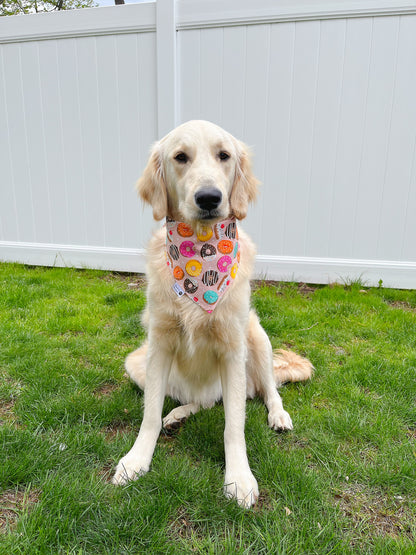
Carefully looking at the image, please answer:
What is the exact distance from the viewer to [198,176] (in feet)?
5.35

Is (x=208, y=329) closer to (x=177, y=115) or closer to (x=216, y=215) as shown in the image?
(x=216, y=215)

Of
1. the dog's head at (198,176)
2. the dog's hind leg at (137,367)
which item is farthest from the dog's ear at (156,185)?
the dog's hind leg at (137,367)

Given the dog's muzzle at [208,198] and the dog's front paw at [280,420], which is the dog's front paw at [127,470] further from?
the dog's muzzle at [208,198]

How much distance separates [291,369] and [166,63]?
3.37m

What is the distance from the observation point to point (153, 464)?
1692 millimetres

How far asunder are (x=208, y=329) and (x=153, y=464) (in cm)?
62

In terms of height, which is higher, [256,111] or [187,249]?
[256,111]

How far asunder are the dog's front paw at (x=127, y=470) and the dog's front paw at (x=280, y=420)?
2.23 ft

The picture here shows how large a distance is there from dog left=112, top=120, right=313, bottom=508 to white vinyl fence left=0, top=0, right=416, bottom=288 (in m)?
2.36

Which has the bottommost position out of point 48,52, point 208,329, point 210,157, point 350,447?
point 350,447

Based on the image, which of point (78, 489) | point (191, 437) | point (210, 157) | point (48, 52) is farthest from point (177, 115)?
point (78, 489)

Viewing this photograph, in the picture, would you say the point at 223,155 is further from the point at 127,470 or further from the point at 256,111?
the point at 256,111

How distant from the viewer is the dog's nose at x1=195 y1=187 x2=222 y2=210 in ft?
5.14

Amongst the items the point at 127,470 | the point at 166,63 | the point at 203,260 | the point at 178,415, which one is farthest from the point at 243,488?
the point at 166,63
